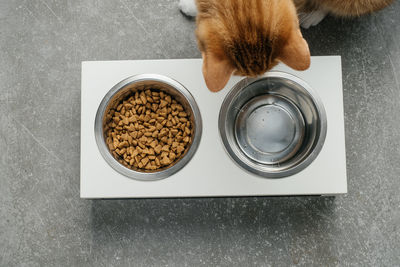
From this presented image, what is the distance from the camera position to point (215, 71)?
2.79 feet

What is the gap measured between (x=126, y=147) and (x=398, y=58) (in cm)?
114

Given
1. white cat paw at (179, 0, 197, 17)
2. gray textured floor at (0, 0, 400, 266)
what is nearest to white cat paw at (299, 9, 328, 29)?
gray textured floor at (0, 0, 400, 266)

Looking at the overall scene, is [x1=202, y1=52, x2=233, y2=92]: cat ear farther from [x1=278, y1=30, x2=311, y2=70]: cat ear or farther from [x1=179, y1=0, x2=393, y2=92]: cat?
[x1=278, y1=30, x2=311, y2=70]: cat ear

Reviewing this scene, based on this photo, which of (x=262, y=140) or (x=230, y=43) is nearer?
(x=230, y=43)

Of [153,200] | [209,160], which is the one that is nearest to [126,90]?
[209,160]

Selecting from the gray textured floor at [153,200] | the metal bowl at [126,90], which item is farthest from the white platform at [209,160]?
the gray textured floor at [153,200]

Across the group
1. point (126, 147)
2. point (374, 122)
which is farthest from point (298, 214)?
point (126, 147)

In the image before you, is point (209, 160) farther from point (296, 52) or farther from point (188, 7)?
point (188, 7)

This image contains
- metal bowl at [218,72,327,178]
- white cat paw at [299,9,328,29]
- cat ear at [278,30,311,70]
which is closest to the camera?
cat ear at [278,30,311,70]

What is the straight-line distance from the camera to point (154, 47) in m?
1.43

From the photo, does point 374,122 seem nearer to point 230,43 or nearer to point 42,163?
point 230,43

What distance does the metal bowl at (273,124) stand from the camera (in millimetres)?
1103

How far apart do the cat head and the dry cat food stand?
1.23 ft

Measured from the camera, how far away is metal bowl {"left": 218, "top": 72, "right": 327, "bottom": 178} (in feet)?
3.62
